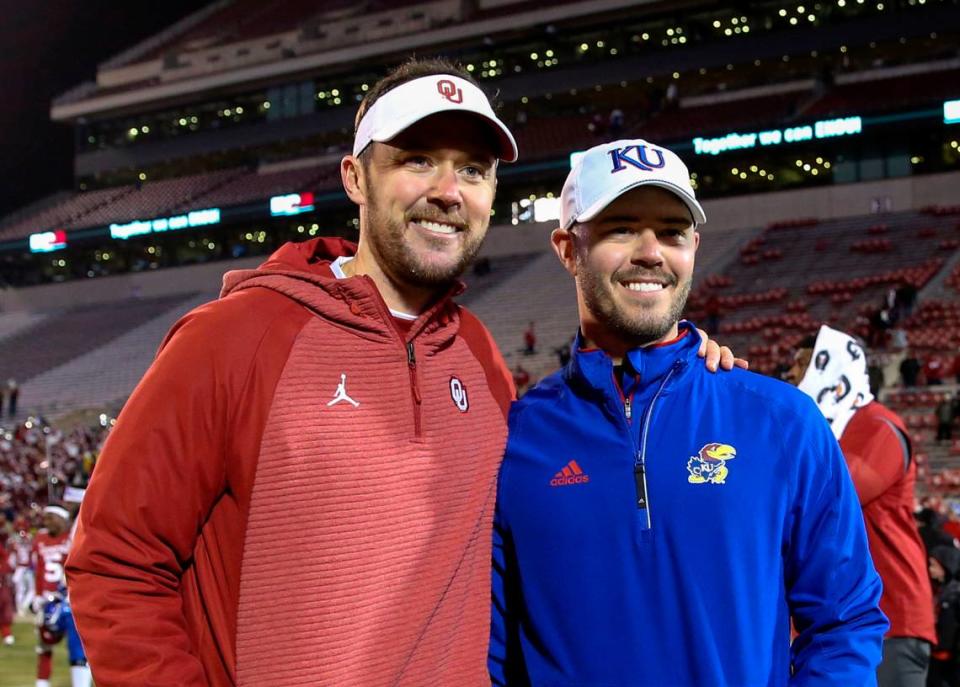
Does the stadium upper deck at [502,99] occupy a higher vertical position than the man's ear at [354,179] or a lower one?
higher

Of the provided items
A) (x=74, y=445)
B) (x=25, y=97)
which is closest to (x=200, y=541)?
(x=74, y=445)

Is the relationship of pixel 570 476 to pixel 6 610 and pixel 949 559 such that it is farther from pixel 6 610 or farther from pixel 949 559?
pixel 6 610

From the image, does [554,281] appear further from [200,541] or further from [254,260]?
[200,541]

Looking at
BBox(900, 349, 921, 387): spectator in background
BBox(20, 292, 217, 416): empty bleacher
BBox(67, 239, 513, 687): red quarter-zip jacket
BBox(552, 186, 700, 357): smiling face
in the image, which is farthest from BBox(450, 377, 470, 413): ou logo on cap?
BBox(20, 292, 217, 416): empty bleacher

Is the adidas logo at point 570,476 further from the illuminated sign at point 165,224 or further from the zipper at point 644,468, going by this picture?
the illuminated sign at point 165,224

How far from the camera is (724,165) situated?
112 ft

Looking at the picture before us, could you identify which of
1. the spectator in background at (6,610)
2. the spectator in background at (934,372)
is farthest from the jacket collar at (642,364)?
the spectator in background at (934,372)

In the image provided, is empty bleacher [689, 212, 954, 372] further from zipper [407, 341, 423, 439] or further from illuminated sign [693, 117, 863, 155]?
zipper [407, 341, 423, 439]

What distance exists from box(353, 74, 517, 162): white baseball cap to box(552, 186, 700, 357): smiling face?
0.33 metres

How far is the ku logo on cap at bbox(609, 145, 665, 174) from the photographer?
247 cm

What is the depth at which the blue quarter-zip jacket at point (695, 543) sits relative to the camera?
7.43ft

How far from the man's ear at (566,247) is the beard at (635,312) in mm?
133

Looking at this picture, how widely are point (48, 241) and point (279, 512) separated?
1795 inches

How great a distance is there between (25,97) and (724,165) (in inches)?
1214
